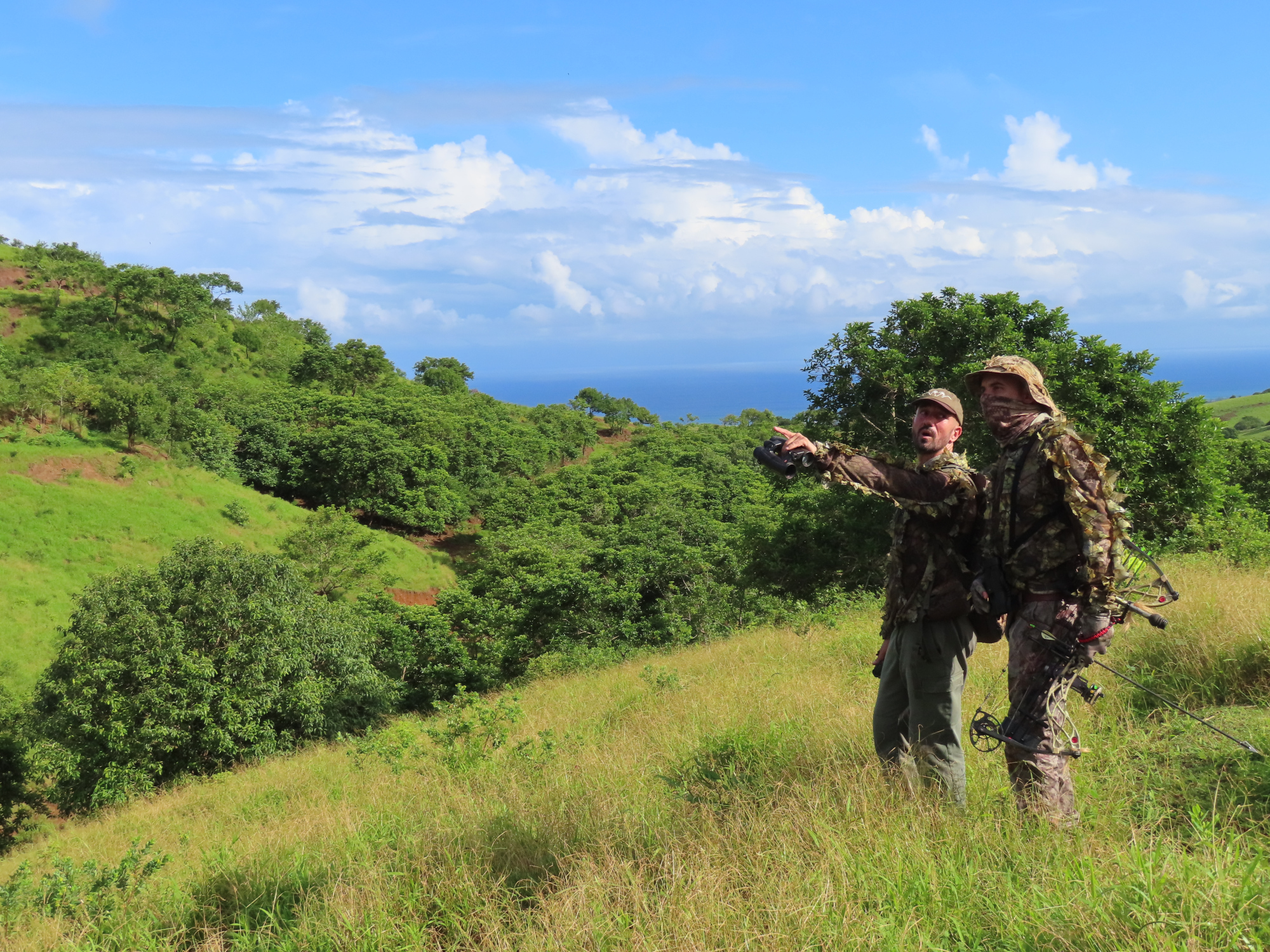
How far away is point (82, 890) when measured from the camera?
4090 millimetres

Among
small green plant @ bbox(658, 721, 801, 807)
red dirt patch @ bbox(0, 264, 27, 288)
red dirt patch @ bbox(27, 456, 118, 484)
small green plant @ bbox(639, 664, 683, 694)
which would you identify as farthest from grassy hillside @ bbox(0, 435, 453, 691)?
red dirt patch @ bbox(0, 264, 27, 288)

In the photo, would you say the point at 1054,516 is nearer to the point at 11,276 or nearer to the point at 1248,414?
the point at 11,276

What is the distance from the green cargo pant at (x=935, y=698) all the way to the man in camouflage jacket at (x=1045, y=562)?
0.20m

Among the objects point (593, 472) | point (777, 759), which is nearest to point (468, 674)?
point (777, 759)

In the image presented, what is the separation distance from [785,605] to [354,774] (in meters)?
12.1

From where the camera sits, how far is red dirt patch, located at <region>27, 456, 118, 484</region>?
123 ft

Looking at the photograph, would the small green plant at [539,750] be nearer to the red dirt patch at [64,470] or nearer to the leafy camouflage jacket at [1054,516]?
the leafy camouflage jacket at [1054,516]

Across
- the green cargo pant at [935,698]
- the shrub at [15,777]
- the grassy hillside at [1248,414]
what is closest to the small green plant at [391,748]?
the green cargo pant at [935,698]

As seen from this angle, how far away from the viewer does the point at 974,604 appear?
10.5 ft

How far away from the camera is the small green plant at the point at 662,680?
861 cm

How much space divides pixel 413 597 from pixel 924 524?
134 feet

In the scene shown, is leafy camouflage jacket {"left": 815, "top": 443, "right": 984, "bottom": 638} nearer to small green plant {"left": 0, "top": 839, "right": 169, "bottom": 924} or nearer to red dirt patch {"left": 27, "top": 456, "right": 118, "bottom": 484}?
small green plant {"left": 0, "top": 839, "right": 169, "bottom": 924}

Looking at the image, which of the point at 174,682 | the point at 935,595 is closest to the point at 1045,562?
the point at 935,595

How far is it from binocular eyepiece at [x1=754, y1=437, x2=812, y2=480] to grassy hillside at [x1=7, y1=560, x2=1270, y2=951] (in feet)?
4.14
